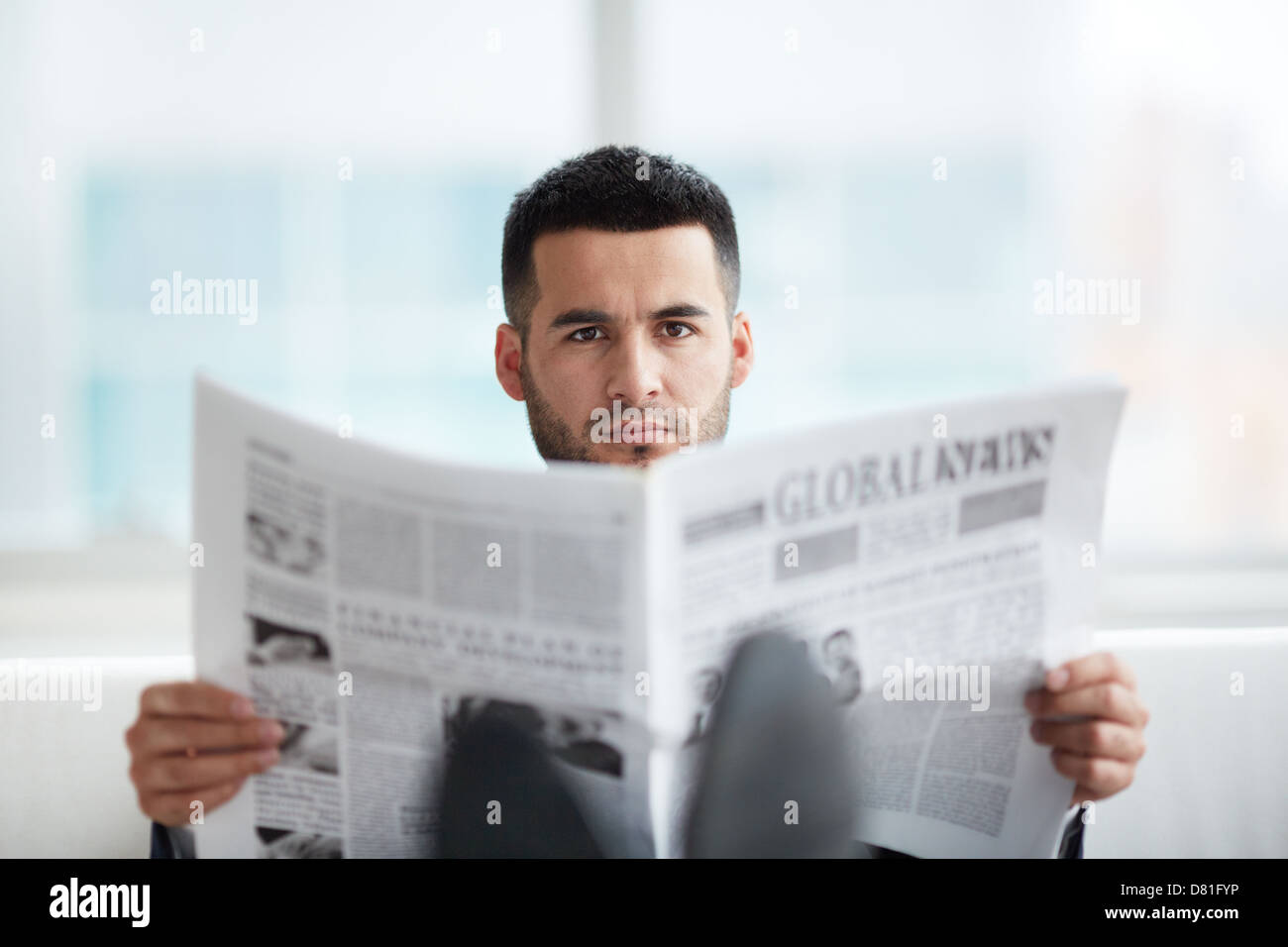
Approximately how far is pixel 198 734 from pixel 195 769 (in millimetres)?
29

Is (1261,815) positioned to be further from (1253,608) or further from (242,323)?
(242,323)

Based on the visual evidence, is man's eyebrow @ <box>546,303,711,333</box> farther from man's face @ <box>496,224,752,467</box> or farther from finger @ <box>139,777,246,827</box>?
finger @ <box>139,777,246,827</box>

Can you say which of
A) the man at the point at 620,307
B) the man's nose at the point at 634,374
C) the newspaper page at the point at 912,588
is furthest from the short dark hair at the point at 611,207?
the newspaper page at the point at 912,588

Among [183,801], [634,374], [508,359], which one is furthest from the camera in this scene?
[508,359]

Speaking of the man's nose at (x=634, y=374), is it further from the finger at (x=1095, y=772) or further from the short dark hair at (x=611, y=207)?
the finger at (x=1095, y=772)

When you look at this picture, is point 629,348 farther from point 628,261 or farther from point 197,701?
point 197,701

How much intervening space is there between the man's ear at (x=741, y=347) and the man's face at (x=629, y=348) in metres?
0.13

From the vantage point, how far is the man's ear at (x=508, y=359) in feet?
4.48

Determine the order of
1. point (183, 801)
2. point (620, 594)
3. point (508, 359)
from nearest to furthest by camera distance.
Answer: point (620, 594) → point (183, 801) → point (508, 359)

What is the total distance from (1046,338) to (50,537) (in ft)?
7.68

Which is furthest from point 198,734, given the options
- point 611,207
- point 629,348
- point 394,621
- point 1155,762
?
point 1155,762

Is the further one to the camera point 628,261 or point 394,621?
point 628,261

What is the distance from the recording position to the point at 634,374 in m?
1.21

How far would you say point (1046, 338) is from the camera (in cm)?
248
